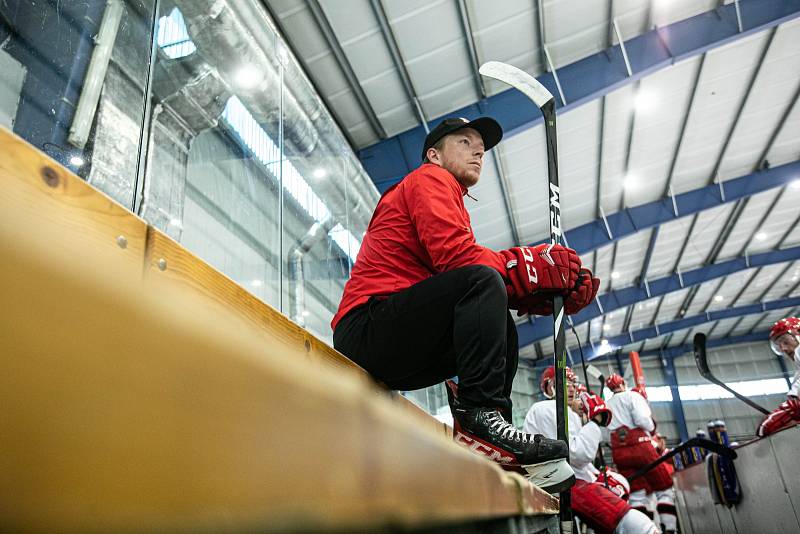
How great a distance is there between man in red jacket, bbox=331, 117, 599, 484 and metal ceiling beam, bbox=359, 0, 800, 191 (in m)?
5.25

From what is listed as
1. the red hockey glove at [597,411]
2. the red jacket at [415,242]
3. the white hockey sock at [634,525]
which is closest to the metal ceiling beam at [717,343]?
the red hockey glove at [597,411]

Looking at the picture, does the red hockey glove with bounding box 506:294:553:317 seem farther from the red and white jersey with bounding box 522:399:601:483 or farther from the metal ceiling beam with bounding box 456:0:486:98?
the metal ceiling beam with bounding box 456:0:486:98

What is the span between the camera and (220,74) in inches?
131

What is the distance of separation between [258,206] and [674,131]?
8070 mm

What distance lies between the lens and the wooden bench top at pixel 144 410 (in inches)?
9.1

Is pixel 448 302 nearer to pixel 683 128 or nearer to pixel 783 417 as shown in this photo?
pixel 783 417

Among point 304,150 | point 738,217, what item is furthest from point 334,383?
point 738,217

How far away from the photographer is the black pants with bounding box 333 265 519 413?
64.4 inches

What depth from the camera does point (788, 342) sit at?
17.5 feet

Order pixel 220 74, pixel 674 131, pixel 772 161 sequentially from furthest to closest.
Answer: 1. pixel 772 161
2. pixel 674 131
3. pixel 220 74

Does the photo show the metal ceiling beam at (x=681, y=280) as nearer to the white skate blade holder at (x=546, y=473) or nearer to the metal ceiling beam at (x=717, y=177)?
the metal ceiling beam at (x=717, y=177)

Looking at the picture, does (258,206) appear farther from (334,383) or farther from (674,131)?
(674,131)

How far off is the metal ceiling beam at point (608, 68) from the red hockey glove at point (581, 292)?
520 cm

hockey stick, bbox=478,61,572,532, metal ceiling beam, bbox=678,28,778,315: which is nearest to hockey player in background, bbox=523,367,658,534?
hockey stick, bbox=478,61,572,532
